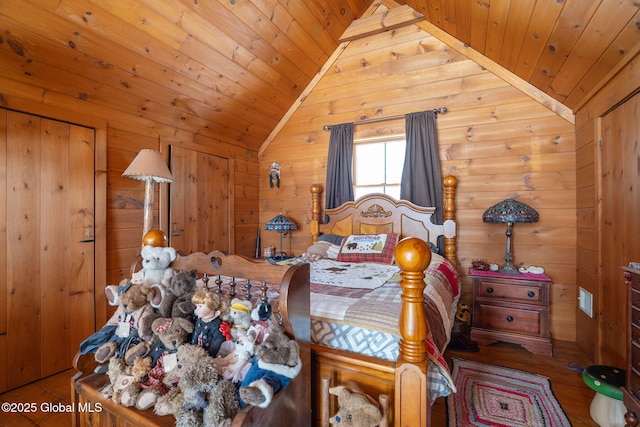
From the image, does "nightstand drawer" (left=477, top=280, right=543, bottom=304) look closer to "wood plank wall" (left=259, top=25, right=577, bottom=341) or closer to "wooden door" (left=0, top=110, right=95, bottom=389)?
"wood plank wall" (left=259, top=25, right=577, bottom=341)

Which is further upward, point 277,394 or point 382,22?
point 382,22

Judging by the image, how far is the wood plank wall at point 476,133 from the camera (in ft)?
8.13

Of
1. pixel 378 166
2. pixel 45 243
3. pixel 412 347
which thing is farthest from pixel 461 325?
pixel 45 243

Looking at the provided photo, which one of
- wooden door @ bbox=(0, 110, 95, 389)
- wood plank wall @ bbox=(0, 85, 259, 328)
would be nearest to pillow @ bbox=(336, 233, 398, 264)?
wood plank wall @ bbox=(0, 85, 259, 328)

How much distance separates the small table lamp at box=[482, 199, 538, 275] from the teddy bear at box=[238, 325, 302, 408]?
217cm

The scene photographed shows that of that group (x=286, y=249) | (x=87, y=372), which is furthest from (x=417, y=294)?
(x=286, y=249)

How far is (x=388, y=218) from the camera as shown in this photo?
2932 millimetres

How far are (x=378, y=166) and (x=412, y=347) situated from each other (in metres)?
2.49

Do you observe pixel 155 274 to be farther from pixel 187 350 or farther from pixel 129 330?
pixel 187 350

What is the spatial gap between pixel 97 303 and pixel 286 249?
6.49ft

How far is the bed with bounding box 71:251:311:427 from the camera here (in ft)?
3.07

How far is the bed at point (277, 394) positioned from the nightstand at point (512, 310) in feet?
6.30

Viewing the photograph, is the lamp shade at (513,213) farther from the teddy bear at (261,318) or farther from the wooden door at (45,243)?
the wooden door at (45,243)

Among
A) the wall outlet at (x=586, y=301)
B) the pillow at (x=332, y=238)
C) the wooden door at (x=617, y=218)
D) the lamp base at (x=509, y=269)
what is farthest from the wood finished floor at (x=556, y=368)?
the pillow at (x=332, y=238)
